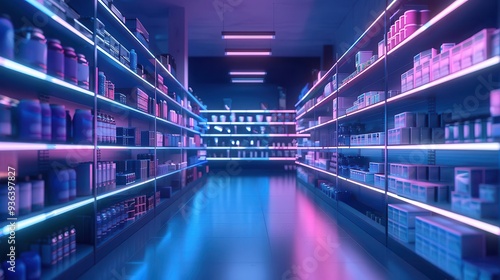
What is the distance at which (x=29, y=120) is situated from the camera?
1.92 meters

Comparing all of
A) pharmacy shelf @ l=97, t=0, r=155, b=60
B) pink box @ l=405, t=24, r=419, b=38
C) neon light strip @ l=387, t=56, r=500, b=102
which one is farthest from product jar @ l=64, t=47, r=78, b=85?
pink box @ l=405, t=24, r=419, b=38

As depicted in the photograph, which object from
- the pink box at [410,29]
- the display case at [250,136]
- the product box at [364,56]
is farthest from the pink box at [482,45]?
the display case at [250,136]

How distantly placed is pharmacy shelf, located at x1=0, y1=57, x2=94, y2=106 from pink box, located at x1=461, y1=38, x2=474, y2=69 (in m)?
2.92

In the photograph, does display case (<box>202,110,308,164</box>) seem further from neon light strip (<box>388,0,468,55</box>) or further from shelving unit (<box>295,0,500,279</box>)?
neon light strip (<box>388,0,468,55</box>)

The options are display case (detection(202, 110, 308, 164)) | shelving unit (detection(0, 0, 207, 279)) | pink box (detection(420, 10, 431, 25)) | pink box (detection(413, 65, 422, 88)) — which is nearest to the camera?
shelving unit (detection(0, 0, 207, 279))

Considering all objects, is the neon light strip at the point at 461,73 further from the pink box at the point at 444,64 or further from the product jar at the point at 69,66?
the product jar at the point at 69,66

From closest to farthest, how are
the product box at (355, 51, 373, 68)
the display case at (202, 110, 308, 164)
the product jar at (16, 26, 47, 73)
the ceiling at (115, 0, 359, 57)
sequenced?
the product jar at (16, 26, 47, 73), the product box at (355, 51, 373, 68), the ceiling at (115, 0, 359, 57), the display case at (202, 110, 308, 164)

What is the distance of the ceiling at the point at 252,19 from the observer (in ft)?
23.6

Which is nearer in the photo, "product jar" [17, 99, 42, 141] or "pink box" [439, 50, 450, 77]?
"product jar" [17, 99, 42, 141]

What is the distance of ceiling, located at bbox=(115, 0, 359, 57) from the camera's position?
719 centimetres

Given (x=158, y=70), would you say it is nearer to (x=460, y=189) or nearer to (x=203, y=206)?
(x=203, y=206)

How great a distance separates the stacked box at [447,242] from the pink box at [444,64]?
121cm

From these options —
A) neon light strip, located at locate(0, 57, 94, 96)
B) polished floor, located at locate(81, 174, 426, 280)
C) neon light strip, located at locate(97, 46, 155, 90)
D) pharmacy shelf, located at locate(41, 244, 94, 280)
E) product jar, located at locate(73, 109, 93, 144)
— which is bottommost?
polished floor, located at locate(81, 174, 426, 280)

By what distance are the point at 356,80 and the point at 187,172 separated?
486 cm
